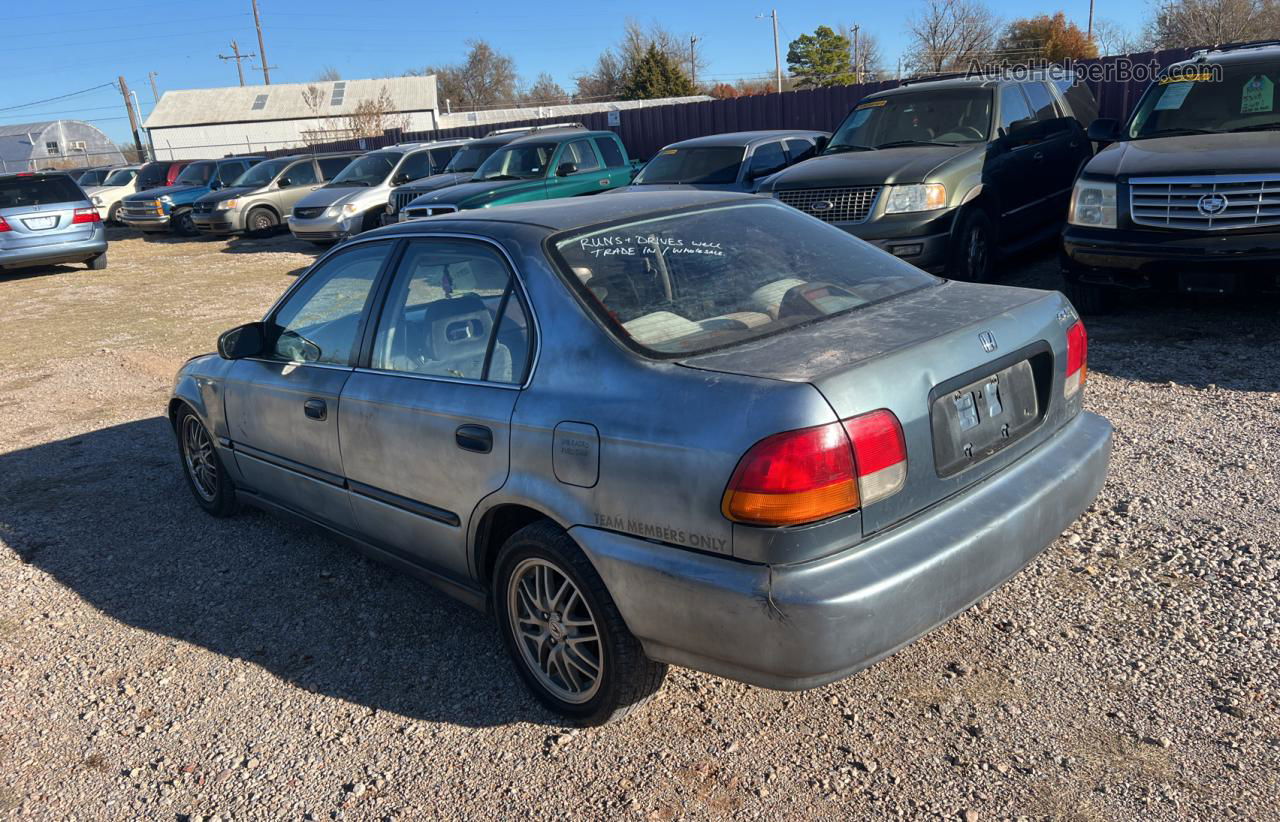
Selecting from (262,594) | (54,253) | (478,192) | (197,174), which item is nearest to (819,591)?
(262,594)

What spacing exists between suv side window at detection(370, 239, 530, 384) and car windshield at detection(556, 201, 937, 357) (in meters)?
0.28

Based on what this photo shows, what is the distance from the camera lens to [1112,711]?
2980 millimetres

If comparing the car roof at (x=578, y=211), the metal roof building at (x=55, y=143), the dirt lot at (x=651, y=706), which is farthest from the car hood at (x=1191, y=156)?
the metal roof building at (x=55, y=143)

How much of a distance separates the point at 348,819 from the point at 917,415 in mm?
1993

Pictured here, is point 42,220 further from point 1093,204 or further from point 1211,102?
point 1211,102

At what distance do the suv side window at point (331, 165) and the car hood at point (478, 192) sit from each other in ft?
31.3

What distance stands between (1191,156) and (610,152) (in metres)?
9.67

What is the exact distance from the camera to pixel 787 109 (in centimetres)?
1917

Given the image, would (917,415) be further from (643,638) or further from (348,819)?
(348,819)

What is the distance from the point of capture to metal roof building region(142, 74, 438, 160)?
64.8 meters

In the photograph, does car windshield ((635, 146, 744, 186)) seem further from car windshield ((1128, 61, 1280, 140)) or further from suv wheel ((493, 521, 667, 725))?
suv wheel ((493, 521, 667, 725))

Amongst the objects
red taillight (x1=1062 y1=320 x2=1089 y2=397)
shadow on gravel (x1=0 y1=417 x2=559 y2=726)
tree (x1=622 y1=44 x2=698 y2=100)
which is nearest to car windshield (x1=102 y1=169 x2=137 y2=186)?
tree (x1=622 y1=44 x2=698 y2=100)

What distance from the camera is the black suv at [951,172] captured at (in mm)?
8117

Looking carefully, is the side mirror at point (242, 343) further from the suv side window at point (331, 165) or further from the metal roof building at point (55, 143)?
the metal roof building at point (55, 143)
